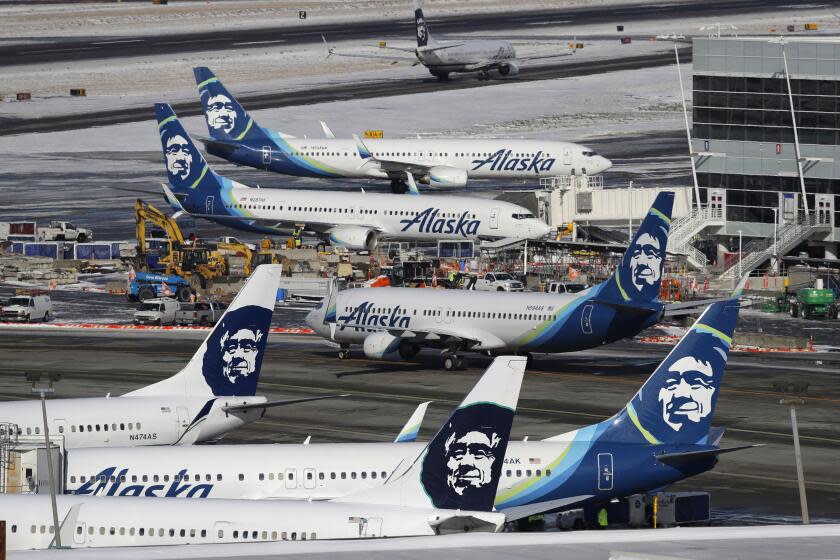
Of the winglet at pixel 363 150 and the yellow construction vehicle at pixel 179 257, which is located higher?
the winglet at pixel 363 150

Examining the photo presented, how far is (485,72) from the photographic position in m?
190

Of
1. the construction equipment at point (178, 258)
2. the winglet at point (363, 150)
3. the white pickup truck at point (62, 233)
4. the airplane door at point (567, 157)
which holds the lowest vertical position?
the construction equipment at point (178, 258)

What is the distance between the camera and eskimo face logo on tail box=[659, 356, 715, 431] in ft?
133

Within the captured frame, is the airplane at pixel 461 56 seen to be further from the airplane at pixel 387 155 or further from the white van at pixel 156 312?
the white van at pixel 156 312

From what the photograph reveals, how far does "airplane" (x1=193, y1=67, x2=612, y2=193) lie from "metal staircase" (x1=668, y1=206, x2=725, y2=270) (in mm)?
22767

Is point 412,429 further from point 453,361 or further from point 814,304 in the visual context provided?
point 814,304

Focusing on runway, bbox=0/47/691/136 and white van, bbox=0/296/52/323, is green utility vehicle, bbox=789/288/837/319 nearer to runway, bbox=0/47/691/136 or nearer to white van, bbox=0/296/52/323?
white van, bbox=0/296/52/323

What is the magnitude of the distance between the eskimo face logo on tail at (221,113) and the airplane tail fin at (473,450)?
101 metres

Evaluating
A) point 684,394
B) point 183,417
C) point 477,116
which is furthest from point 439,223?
point 684,394

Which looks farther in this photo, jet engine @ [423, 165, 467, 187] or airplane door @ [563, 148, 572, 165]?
airplane door @ [563, 148, 572, 165]

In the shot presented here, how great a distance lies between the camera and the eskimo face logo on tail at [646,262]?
6831 cm

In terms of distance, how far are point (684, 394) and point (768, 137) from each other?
66822 millimetres

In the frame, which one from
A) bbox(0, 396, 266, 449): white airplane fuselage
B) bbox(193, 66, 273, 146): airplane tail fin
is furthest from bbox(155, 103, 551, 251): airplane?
bbox(0, 396, 266, 449): white airplane fuselage

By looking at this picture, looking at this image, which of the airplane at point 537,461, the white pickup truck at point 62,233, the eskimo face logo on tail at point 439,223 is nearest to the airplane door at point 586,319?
the airplane at point 537,461
